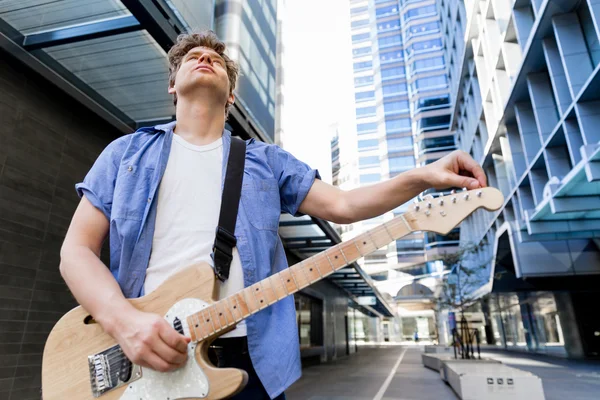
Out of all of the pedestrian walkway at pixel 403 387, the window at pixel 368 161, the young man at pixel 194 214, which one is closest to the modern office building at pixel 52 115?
the young man at pixel 194 214

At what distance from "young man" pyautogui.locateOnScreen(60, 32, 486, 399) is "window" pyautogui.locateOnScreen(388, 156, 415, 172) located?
230ft

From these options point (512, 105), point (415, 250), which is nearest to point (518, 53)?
point (512, 105)

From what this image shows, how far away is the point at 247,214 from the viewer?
1624 millimetres

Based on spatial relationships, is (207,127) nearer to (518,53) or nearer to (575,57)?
(575,57)

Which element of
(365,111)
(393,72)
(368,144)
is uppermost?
(393,72)

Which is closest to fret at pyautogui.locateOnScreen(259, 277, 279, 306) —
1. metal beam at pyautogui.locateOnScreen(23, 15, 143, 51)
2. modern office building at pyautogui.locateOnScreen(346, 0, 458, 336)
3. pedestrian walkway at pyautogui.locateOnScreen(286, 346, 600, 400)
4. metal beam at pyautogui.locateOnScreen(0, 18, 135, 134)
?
metal beam at pyautogui.locateOnScreen(23, 15, 143, 51)

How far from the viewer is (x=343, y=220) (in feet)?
5.60

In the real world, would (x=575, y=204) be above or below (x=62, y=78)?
above

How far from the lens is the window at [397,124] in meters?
72.9

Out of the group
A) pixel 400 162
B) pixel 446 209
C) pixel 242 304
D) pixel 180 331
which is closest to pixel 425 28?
pixel 400 162

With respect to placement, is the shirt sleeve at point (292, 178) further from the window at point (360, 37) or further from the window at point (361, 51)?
the window at point (360, 37)

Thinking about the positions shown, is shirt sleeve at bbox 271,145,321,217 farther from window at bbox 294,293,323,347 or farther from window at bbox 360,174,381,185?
window at bbox 360,174,381,185

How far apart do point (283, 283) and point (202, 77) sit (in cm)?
107

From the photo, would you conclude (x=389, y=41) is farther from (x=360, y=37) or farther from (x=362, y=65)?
(x=360, y=37)
